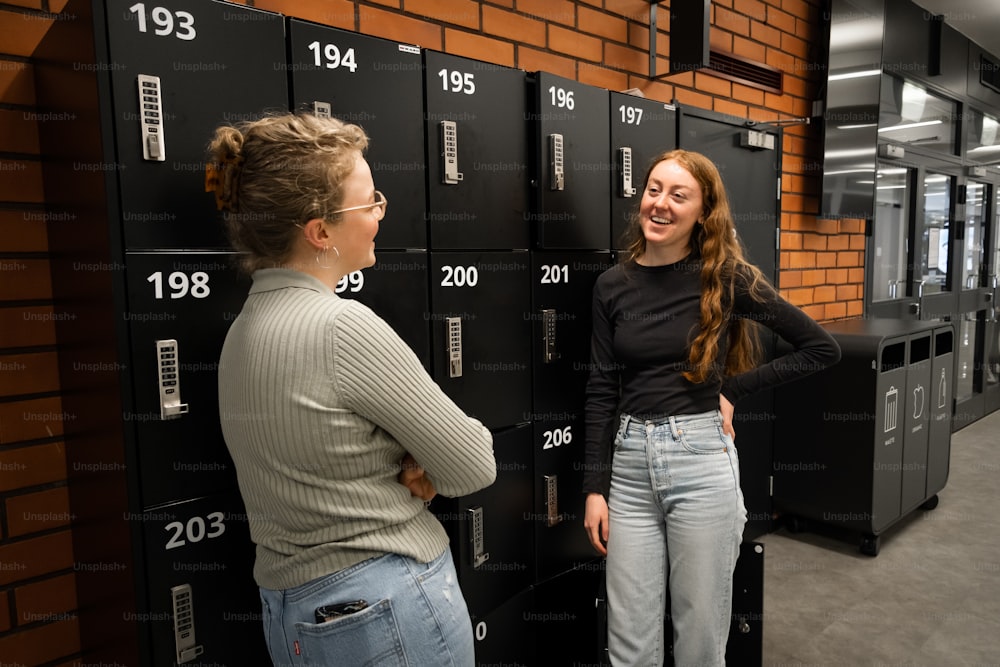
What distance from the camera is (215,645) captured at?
4.48ft

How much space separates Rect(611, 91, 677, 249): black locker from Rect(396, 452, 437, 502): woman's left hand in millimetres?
1275

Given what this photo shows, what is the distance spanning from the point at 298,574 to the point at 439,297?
2.70ft

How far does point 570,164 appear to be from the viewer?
199cm

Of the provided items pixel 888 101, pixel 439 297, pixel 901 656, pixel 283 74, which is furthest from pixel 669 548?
pixel 888 101

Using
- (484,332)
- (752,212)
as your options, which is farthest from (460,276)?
(752,212)

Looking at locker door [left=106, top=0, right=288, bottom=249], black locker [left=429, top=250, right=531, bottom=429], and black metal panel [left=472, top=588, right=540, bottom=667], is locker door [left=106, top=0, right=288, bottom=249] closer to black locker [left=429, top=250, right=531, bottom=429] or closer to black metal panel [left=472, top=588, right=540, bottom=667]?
black locker [left=429, top=250, right=531, bottom=429]

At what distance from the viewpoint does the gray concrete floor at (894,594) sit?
2.36 m

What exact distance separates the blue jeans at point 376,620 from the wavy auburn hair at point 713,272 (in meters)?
0.91

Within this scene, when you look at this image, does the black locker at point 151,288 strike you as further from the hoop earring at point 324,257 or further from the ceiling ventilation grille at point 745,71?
the ceiling ventilation grille at point 745,71

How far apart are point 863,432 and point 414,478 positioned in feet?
8.73

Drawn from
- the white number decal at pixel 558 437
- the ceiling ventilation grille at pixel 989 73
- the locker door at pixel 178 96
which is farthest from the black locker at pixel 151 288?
the ceiling ventilation grille at pixel 989 73

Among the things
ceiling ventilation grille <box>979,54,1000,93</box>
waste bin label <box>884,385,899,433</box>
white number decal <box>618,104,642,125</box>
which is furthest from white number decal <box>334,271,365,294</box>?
ceiling ventilation grille <box>979,54,1000,93</box>

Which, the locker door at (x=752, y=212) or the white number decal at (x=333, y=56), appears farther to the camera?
the locker door at (x=752, y=212)

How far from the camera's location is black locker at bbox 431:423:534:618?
1.80 meters
